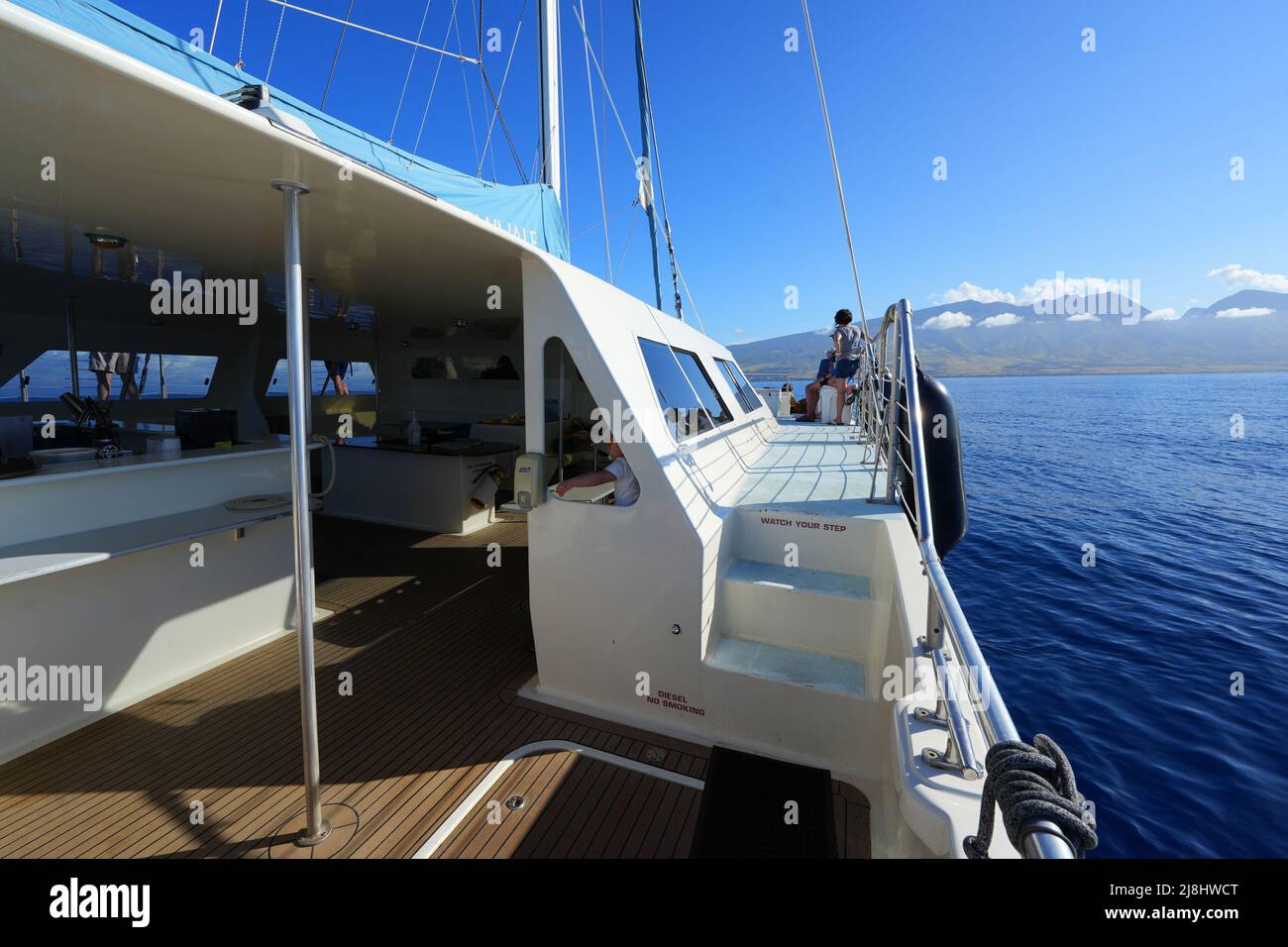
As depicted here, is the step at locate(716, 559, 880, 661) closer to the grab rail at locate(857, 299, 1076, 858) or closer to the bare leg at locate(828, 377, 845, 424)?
the grab rail at locate(857, 299, 1076, 858)

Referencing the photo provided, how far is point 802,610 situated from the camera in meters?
3.38

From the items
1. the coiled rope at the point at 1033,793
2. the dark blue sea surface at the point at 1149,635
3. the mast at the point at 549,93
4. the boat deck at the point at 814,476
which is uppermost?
the mast at the point at 549,93

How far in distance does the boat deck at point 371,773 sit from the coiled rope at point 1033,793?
179cm

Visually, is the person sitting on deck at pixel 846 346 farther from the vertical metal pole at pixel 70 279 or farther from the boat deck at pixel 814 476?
the vertical metal pole at pixel 70 279

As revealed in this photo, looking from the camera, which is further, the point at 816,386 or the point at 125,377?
the point at 816,386

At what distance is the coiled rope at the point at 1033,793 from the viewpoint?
3.28ft

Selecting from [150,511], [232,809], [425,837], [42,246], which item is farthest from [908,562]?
[42,246]

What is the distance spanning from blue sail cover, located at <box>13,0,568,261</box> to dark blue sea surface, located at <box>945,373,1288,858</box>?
6.72 m

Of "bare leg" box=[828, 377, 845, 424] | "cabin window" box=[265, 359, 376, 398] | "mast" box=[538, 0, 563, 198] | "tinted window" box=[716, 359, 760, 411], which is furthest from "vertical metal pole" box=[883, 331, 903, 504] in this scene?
"cabin window" box=[265, 359, 376, 398]

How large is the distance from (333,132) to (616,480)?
9.65 feet

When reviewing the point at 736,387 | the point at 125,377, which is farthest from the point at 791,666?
the point at 125,377

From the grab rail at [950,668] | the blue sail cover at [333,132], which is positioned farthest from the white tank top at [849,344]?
Answer: the grab rail at [950,668]

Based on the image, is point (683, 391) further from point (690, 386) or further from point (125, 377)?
point (125, 377)

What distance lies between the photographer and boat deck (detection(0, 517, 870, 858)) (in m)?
2.57
